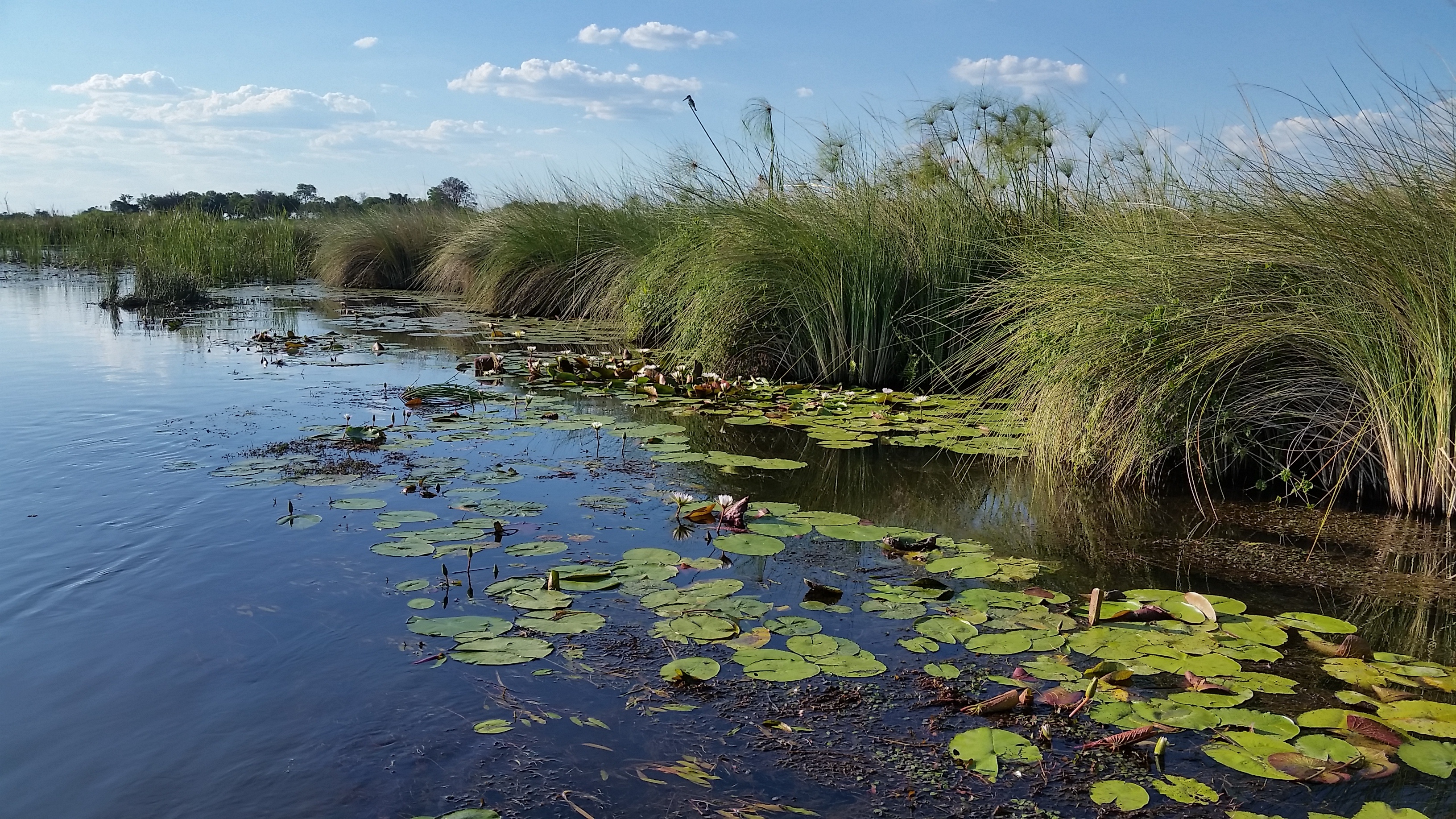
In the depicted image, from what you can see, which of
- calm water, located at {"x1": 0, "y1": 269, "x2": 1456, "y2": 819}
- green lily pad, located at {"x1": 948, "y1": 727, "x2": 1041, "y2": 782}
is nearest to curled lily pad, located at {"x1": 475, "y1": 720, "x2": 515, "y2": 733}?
calm water, located at {"x1": 0, "y1": 269, "x2": 1456, "y2": 819}

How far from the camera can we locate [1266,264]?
A: 4.31 meters

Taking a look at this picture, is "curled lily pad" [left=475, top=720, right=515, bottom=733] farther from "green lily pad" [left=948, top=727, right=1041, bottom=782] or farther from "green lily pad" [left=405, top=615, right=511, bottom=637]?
"green lily pad" [left=948, top=727, right=1041, bottom=782]

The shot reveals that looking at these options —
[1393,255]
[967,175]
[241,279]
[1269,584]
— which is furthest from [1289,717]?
[241,279]

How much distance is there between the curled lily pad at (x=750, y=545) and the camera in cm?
341

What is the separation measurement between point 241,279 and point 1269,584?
18282mm

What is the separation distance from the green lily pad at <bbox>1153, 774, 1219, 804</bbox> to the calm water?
0.14 ft

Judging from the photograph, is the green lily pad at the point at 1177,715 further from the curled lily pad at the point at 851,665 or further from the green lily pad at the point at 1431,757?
the curled lily pad at the point at 851,665

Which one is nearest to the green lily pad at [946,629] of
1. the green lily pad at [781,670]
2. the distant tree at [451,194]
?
the green lily pad at [781,670]

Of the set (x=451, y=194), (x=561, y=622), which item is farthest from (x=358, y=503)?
(x=451, y=194)

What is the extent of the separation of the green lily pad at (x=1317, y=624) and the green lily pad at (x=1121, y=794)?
1.17 meters

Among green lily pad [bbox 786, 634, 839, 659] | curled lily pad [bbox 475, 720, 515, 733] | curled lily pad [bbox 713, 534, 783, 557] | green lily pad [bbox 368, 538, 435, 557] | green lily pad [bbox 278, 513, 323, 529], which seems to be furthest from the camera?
green lily pad [bbox 278, 513, 323, 529]

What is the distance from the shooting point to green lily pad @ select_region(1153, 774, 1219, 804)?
1.95 m

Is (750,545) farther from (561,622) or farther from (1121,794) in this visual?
(1121,794)

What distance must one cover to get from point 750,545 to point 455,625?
1.12m
